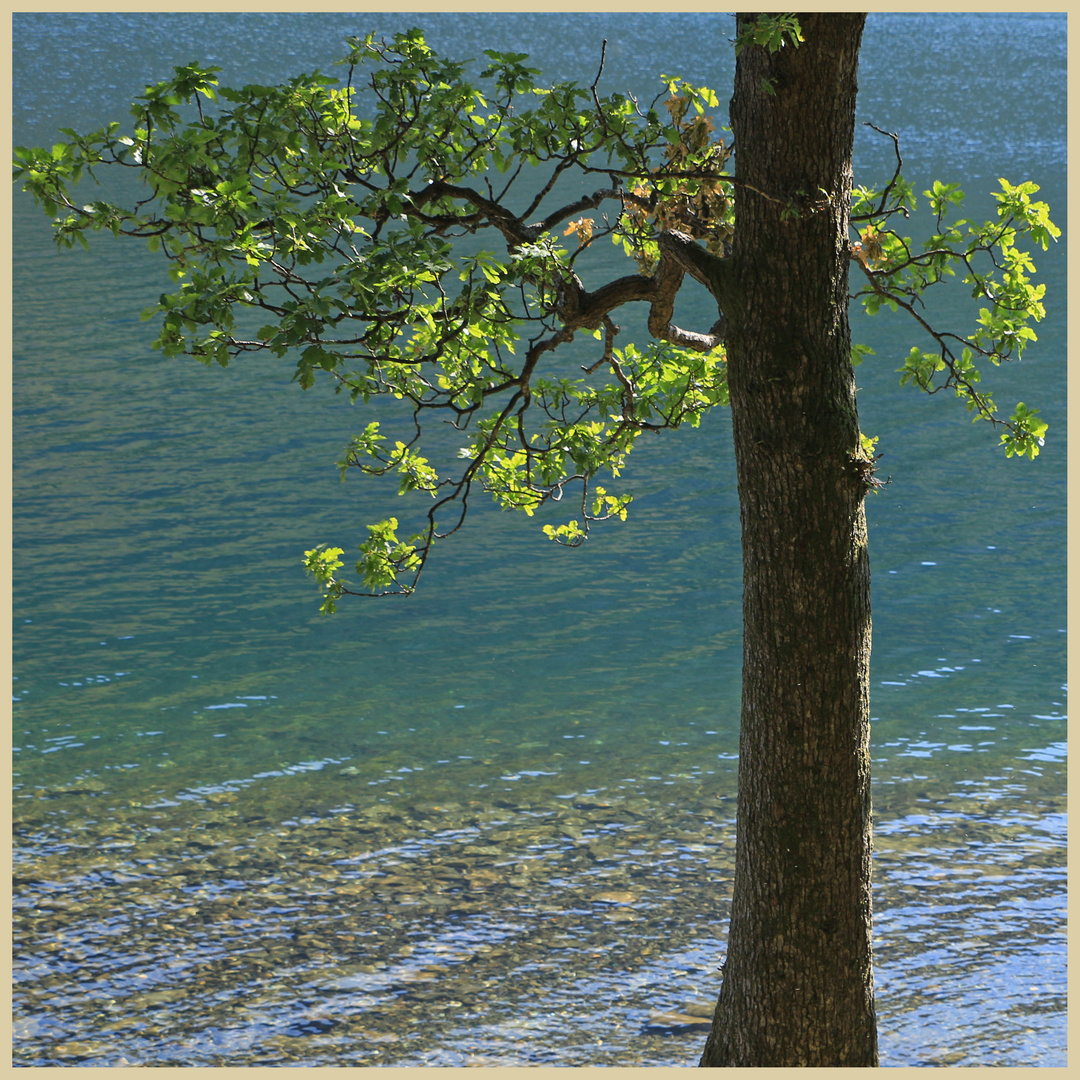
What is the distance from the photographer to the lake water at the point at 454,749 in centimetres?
1169

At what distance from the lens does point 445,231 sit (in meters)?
8.68

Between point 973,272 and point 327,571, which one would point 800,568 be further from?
point 327,571

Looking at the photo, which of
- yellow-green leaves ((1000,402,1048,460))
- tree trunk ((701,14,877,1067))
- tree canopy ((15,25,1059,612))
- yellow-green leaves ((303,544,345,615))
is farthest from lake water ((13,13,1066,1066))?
yellow-green leaves ((1000,402,1048,460))

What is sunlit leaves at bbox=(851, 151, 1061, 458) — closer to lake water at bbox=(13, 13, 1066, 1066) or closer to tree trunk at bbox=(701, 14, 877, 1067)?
tree trunk at bbox=(701, 14, 877, 1067)

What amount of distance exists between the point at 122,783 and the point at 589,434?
31.3 ft

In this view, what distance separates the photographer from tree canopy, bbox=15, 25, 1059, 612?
21.6ft

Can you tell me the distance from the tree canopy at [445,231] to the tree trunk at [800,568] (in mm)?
Answer: 223

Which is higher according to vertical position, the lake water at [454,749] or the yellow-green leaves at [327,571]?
the yellow-green leaves at [327,571]

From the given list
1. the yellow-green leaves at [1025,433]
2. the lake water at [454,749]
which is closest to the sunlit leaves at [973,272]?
the yellow-green leaves at [1025,433]

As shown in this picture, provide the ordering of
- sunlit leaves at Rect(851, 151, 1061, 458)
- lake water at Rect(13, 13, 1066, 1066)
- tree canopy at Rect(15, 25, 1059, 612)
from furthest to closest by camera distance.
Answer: lake water at Rect(13, 13, 1066, 1066) → sunlit leaves at Rect(851, 151, 1061, 458) → tree canopy at Rect(15, 25, 1059, 612)

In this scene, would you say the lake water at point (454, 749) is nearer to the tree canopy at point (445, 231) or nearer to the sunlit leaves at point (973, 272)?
the tree canopy at point (445, 231)

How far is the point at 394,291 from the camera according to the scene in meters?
6.70

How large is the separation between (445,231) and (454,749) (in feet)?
33.8

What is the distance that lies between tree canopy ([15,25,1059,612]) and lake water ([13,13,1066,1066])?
14.3 ft
